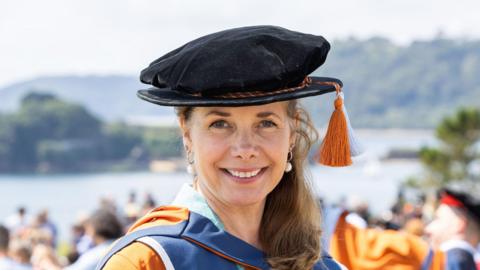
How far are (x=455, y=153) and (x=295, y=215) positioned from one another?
1233 inches

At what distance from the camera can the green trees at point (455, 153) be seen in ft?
105

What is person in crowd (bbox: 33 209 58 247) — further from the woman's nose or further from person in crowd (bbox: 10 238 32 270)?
the woman's nose

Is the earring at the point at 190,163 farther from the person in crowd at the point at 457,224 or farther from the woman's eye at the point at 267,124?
the person in crowd at the point at 457,224

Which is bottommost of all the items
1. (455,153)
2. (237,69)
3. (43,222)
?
(455,153)

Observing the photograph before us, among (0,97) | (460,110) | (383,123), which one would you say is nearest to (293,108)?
(460,110)

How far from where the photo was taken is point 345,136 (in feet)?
8.18

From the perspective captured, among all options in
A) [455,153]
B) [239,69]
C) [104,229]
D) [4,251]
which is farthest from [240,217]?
[455,153]

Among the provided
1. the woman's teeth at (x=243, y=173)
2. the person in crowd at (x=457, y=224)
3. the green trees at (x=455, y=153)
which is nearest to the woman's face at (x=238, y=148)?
the woman's teeth at (x=243, y=173)

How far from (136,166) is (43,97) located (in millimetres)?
14272

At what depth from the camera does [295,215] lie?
2486mm

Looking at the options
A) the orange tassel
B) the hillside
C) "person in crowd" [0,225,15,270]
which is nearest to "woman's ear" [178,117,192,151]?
the orange tassel

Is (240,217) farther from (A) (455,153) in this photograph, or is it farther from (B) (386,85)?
(B) (386,85)

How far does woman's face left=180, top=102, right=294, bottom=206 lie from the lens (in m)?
2.18

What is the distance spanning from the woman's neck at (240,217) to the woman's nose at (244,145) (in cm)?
15
